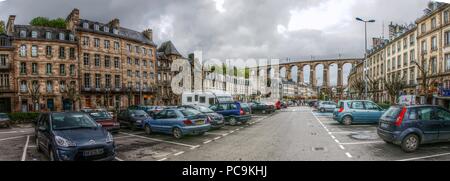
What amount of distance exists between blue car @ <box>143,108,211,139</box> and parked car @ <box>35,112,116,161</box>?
14.4 ft

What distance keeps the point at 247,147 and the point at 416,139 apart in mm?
5351

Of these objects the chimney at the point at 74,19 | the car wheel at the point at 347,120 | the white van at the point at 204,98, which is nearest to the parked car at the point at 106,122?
the car wheel at the point at 347,120

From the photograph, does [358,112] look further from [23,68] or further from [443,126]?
[23,68]

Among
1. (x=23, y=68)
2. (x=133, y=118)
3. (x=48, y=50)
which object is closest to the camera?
(x=133, y=118)

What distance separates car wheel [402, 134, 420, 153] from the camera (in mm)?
8766

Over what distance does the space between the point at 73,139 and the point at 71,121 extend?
1.59 meters

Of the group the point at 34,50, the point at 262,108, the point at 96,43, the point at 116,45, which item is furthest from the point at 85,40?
the point at 262,108

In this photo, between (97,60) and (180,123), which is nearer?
(180,123)

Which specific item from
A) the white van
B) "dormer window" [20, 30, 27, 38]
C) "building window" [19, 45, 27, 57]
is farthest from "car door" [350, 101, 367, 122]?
"dormer window" [20, 30, 27, 38]

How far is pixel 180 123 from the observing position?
12.7 meters

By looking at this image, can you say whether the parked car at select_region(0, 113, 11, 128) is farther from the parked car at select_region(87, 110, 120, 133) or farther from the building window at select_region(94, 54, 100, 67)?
the building window at select_region(94, 54, 100, 67)

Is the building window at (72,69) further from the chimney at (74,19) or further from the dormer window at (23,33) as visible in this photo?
the dormer window at (23,33)

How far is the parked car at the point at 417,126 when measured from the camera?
8812 millimetres

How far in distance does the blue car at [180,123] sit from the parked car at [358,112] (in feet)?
30.5
